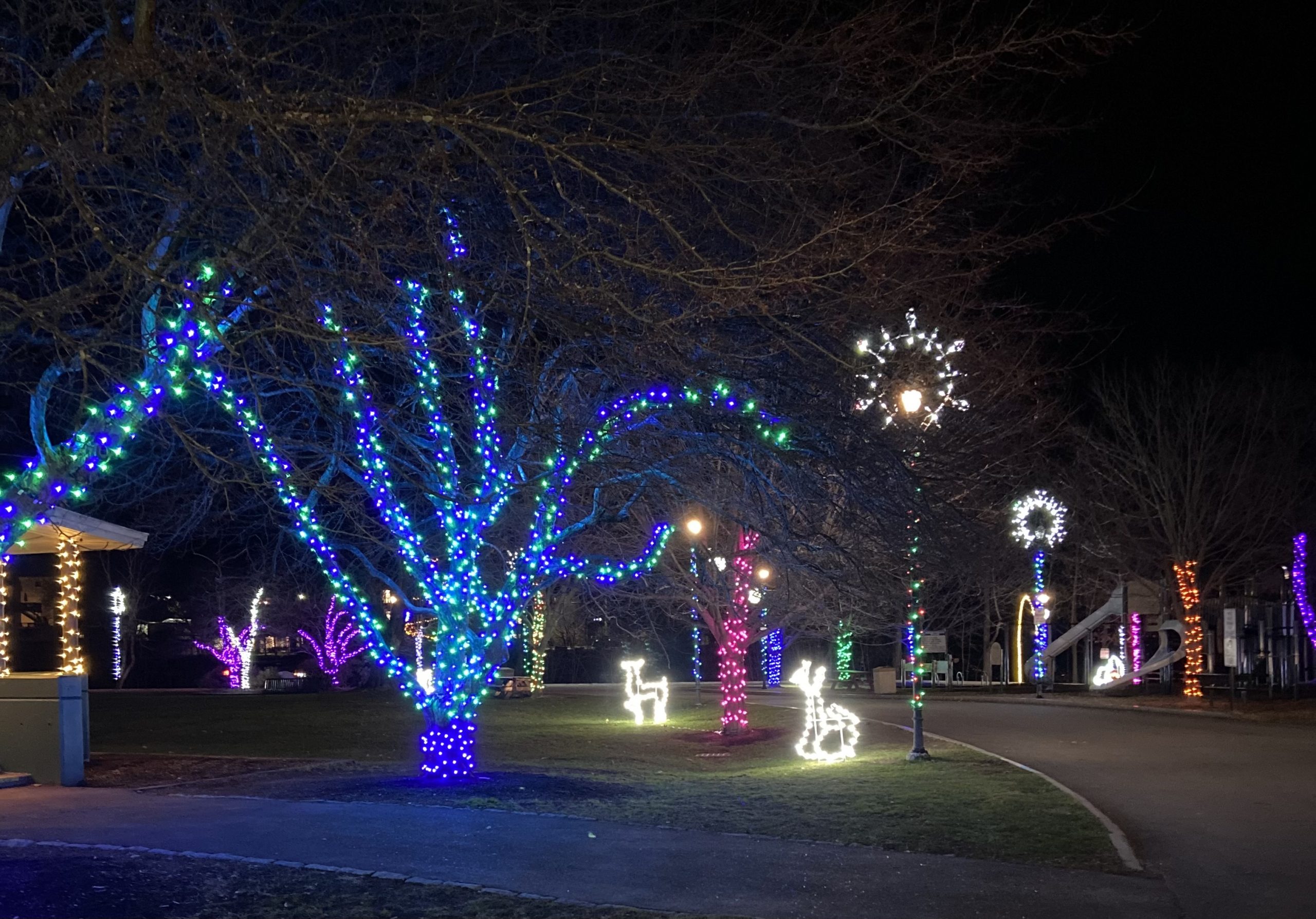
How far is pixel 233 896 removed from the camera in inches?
306

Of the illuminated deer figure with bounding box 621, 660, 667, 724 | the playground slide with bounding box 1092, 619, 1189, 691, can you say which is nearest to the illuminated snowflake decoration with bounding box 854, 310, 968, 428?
the illuminated deer figure with bounding box 621, 660, 667, 724

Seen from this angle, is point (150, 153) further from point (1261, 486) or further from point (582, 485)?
point (1261, 486)

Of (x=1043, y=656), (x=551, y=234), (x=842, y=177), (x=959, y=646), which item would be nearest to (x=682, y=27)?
(x=842, y=177)

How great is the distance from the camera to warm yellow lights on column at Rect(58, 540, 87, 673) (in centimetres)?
1692

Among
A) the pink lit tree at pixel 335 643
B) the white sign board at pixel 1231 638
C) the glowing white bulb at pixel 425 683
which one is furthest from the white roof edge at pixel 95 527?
the pink lit tree at pixel 335 643

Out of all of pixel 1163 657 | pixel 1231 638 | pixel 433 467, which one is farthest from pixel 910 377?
pixel 1163 657

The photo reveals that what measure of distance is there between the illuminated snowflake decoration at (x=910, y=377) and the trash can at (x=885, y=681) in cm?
2661

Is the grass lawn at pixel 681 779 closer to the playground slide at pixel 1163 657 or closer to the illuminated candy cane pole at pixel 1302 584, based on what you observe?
the playground slide at pixel 1163 657

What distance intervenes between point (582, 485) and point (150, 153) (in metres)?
7.69

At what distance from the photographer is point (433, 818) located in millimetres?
10969

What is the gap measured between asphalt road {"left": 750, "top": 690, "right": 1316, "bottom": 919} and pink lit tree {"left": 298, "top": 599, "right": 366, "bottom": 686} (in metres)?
25.3

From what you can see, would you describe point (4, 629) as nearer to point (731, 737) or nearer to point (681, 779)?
point (681, 779)

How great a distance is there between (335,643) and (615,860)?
42705 millimetres

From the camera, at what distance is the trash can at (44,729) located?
46.6 feet
